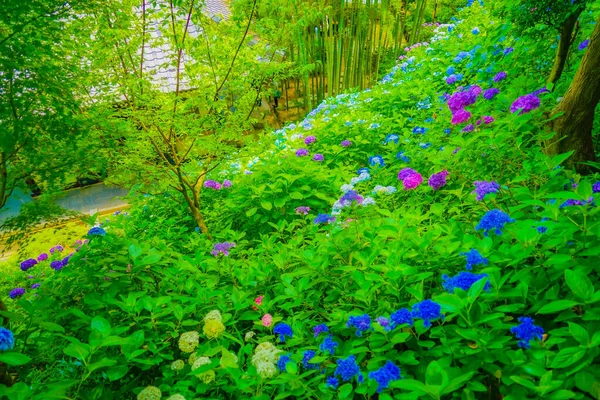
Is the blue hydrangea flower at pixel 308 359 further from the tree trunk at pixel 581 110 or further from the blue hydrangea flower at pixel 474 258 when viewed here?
the tree trunk at pixel 581 110

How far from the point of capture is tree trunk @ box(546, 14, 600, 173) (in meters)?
1.70

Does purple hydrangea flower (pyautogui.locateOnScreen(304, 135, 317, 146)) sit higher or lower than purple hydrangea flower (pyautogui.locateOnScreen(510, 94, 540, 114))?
lower

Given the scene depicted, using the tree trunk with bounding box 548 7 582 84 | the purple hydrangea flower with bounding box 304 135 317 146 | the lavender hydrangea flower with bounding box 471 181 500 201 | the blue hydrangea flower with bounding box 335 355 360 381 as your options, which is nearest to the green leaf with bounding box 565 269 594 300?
the lavender hydrangea flower with bounding box 471 181 500 201

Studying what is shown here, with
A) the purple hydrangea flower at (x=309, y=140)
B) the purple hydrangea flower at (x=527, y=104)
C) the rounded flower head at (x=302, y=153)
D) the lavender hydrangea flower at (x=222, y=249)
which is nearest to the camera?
the purple hydrangea flower at (x=527, y=104)

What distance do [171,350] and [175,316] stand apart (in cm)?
13

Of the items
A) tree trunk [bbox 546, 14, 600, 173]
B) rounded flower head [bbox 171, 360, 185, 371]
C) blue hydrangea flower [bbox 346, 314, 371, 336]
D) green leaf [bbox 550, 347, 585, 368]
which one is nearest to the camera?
green leaf [bbox 550, 347, 585, 368]

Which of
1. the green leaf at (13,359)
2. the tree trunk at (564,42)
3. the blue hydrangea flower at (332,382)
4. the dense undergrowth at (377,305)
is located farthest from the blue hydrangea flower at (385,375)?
the tree trunk at (564,42)

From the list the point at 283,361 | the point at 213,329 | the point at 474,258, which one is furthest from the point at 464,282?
the point at 213,329

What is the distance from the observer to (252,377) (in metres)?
1.12

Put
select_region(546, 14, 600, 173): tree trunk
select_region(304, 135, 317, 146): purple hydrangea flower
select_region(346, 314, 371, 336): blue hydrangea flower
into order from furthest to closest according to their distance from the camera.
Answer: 1. select_region(304, 135, 317, 146): purple hydrangea flower
2. select_region(546, 14, 600, 173): tree trunk
3. select_region(346, 314, 371, 336): blue hydrangea flower

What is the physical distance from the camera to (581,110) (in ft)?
5.79

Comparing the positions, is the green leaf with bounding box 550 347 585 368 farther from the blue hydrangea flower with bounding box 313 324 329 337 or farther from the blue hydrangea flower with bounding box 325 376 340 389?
the blue hydrangea flower with bounding box 313 324 329 337

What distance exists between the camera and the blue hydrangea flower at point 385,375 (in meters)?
0.97

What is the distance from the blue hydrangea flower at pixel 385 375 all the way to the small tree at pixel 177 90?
84.6 inches
